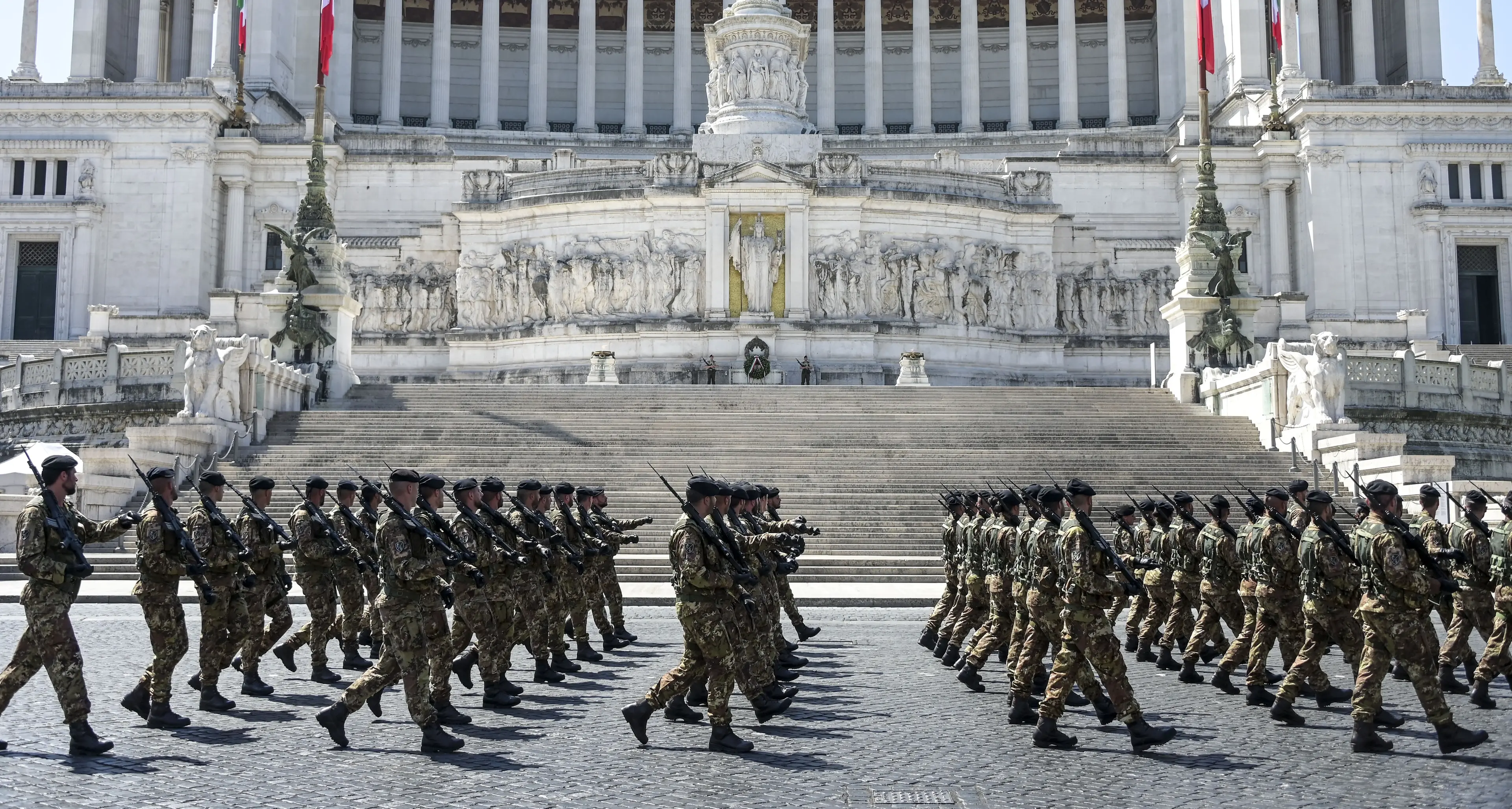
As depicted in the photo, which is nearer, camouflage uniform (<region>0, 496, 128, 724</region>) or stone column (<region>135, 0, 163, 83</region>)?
camouflage uniform (<region>0, 496, 128, 724</region>)

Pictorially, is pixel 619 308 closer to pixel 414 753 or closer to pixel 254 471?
pixel 254 471

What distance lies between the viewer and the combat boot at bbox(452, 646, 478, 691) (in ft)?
41.7

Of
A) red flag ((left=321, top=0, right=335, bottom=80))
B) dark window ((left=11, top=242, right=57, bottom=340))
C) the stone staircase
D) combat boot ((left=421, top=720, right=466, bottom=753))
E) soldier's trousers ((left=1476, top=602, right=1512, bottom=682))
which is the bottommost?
combat boot ((left=421, top=720, right=466, bottom=753))

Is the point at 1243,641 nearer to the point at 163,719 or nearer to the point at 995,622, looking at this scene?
the point at 995,622

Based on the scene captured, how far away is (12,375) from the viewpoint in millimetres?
31719

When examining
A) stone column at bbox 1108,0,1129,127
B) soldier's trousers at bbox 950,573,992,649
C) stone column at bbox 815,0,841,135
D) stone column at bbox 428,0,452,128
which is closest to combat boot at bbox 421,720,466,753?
soldier's trousers at bbox 950,573,992,649

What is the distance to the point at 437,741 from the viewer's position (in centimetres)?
1004

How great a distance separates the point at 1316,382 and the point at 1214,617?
576 inches

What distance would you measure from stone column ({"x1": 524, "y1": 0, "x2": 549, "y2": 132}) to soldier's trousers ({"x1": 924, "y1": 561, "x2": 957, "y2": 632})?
174ft

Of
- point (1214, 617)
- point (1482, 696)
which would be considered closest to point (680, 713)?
point (1214, 617)

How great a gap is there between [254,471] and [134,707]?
1521cm

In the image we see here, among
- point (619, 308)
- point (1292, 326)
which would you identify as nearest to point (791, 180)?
point (619, 308)

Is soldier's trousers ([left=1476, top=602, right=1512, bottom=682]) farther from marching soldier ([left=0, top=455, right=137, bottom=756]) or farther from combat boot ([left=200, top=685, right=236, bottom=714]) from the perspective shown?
marching soldier ([left=0, top=455, right=137, bottom=756])

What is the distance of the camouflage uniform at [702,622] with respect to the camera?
10266mm
